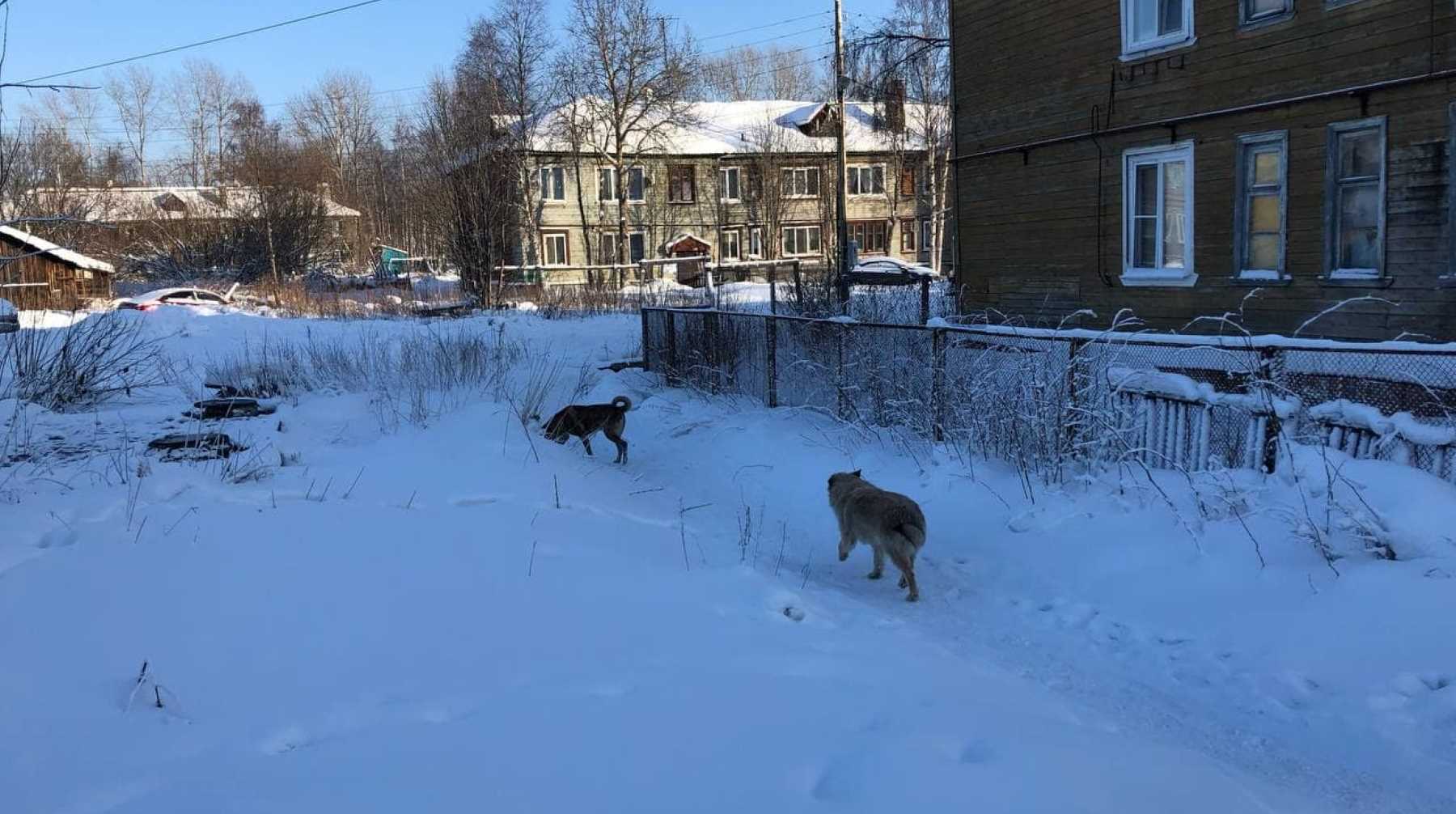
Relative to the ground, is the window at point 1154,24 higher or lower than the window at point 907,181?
lower

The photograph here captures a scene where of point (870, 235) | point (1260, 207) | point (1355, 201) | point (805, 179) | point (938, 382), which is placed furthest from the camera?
point (870, 235)

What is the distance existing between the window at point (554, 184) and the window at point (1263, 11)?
114 feet

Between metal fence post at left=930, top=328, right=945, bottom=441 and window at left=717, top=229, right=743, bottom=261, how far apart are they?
131ft

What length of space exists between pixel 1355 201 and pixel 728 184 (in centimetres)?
3827

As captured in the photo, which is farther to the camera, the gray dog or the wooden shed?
the wooden shed

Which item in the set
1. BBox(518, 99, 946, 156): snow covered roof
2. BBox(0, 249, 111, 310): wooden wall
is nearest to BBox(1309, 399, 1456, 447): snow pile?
BBox(0, 249, 111, 310): wooden wall

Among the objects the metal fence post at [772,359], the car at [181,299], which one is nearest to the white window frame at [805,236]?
A: the car at [181,299]

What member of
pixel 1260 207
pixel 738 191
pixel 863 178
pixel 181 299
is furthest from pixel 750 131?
pixel 1260 207

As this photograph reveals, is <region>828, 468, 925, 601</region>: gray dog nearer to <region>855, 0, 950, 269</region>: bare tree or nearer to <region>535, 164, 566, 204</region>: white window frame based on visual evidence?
<region>855, 0, 950, 269</region>: bare tree

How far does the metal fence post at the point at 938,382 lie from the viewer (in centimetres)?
786

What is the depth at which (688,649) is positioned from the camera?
3.88 meters

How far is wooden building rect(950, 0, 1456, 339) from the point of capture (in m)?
9.69

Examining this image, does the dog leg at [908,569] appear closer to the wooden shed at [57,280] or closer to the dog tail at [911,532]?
the dog tail at [911,532]

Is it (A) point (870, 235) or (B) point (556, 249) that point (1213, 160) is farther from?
(A) point (870, 235)
